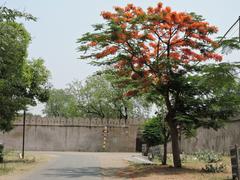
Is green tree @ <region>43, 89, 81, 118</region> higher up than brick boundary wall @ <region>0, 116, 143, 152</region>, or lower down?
higher up

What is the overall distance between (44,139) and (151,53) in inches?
1111

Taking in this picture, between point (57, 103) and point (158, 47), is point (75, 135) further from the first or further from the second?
point (57, 103)

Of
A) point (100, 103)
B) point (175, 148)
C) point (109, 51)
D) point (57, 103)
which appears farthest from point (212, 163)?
point (57, 103)

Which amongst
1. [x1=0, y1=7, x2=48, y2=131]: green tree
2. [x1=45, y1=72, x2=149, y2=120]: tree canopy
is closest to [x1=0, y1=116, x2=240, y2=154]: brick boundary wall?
[x1=45, y1=72, x2=149, y2=120]: tree canopy

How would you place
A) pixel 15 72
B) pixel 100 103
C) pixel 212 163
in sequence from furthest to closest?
pixel 100 103 → pixel 212 163 → pixel 15 72

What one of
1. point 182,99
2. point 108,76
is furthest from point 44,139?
point 182,99

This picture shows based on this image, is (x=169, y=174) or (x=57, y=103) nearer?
(x=169, y=174)

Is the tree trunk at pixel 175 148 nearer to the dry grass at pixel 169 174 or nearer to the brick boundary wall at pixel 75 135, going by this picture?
the dry grass at pixel 169 174

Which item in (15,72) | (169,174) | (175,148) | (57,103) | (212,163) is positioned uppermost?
(57,103)

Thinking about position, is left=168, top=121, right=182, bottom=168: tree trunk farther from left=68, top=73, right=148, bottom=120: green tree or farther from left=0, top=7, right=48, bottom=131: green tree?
left=68, top=73, right=148, bottom=120: green tree

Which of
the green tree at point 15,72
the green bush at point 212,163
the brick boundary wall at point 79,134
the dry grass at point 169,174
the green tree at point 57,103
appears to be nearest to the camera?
the green tree at point 15,72

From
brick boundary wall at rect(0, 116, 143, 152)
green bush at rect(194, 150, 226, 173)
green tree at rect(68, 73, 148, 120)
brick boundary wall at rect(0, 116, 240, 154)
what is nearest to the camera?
green bush at rect(194, 150, 226, 173)

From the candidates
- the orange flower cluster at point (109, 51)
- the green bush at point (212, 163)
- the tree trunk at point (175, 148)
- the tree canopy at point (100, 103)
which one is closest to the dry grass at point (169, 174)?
the green bush at point (212, 163)

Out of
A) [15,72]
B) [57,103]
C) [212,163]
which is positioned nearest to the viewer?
[15,72]
